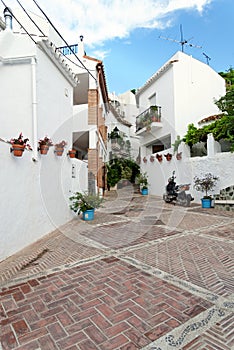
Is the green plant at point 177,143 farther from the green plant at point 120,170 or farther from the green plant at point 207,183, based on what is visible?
the green plant at point 120,170

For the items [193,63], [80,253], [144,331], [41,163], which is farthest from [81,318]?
[193,63]

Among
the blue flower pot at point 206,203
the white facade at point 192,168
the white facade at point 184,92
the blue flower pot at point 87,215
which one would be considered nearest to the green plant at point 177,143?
the white facade at point 192,168

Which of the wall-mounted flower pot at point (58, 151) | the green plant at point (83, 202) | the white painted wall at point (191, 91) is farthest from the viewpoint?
the white painted wall at point (191, 91)

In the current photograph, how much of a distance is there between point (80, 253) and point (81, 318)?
2025mm

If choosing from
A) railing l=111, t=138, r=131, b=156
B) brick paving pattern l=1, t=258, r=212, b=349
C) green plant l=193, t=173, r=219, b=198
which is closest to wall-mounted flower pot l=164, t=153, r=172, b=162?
green plant l=193, t=173, r=219, b=198

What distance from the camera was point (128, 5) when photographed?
6.75 metres

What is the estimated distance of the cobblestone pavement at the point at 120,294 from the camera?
6.87 feet

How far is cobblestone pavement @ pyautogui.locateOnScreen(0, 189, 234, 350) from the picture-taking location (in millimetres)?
2094

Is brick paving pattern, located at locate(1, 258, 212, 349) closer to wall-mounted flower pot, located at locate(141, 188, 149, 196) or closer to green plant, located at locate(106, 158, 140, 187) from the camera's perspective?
wall-mounted flower pot, located at locate(141, 188, 149, 196)

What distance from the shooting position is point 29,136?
528 cm

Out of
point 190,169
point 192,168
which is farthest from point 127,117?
point 192,168

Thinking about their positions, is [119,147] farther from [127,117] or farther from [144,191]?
[127,117]

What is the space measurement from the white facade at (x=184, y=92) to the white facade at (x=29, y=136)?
933 cm

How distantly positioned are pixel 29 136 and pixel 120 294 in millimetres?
3983
